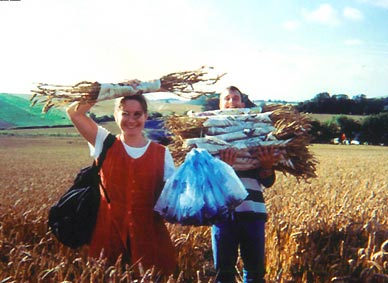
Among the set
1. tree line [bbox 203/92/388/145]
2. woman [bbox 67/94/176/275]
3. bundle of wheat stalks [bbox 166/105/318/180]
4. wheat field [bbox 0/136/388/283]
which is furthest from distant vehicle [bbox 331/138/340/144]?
woman [bbox 67/94/176/275]

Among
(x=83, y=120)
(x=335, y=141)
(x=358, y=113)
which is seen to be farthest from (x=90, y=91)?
(x=358, y=113)

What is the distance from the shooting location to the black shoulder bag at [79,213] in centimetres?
338

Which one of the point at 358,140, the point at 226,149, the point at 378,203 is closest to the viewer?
the point at 226,149

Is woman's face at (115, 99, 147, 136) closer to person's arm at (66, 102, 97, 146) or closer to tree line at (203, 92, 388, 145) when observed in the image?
person's arm at (66, 102, 97, 146)

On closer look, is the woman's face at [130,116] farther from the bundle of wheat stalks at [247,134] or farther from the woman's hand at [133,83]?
the bundle of wheat stalks at [247,134]

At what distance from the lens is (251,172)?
11.3 feet

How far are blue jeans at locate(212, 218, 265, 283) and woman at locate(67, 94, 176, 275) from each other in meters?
0.41

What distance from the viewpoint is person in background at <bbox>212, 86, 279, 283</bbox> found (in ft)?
11.0

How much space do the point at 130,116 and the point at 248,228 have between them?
1.11m

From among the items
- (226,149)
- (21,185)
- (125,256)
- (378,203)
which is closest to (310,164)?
(226,149)

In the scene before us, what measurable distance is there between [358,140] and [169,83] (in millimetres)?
45065

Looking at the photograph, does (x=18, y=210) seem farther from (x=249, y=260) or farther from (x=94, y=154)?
(x=249, y=260)

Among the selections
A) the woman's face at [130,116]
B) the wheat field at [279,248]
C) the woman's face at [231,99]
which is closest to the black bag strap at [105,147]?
the woman's face at [130,116]

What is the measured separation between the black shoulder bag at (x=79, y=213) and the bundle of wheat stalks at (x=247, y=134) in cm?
51
